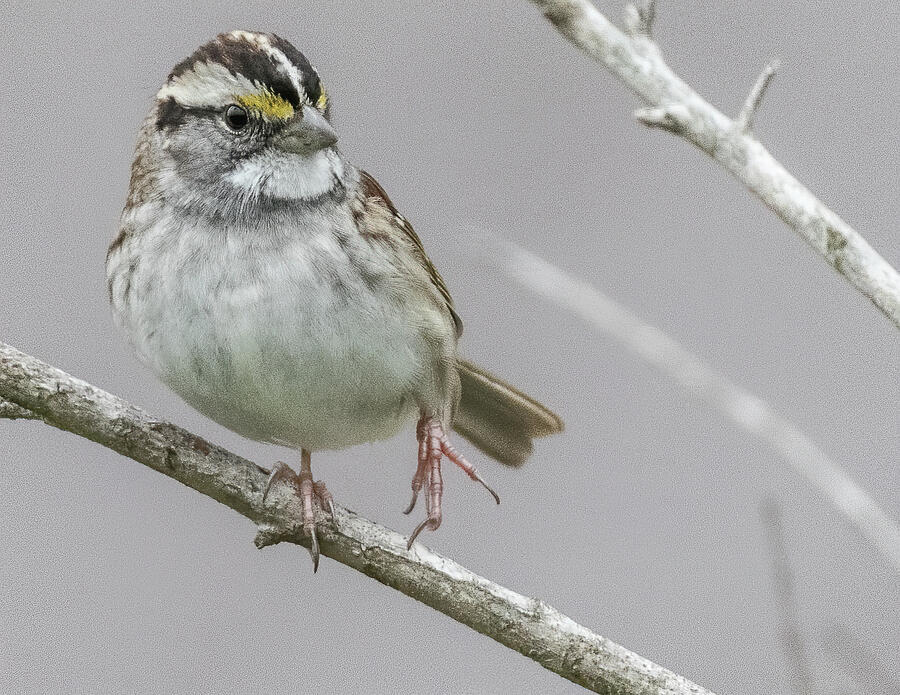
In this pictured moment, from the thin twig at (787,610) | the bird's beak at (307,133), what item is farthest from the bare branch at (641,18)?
the thin twig at (787,610)

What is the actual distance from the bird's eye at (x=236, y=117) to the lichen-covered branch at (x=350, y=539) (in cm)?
78

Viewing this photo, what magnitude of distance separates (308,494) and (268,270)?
1.89 feet

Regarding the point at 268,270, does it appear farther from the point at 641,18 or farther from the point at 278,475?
the point at 641,18

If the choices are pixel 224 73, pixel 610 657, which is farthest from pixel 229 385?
pixel 610 657

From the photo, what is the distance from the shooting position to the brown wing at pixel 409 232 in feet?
13.0

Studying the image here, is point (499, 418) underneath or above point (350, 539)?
above

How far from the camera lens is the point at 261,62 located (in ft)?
11.9

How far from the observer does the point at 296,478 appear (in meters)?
3.61

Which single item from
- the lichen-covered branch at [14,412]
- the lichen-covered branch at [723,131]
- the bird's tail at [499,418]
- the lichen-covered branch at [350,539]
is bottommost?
the lichen-covered branch at [14,412]

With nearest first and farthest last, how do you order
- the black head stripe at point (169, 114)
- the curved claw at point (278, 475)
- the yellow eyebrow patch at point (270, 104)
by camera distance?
the curved claw at point (278, 475) → the yellow eyebrow patch at point (270, 104) → the black head stripe at point (169, 114)

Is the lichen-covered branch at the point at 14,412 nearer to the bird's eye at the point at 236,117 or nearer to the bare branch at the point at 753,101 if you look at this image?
the bird's eye at the point at 236,117

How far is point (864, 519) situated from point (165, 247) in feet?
6.22

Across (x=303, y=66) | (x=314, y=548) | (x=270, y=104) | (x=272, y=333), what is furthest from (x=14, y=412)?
(x=303, y=66)

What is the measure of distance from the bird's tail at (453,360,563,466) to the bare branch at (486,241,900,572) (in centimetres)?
57
